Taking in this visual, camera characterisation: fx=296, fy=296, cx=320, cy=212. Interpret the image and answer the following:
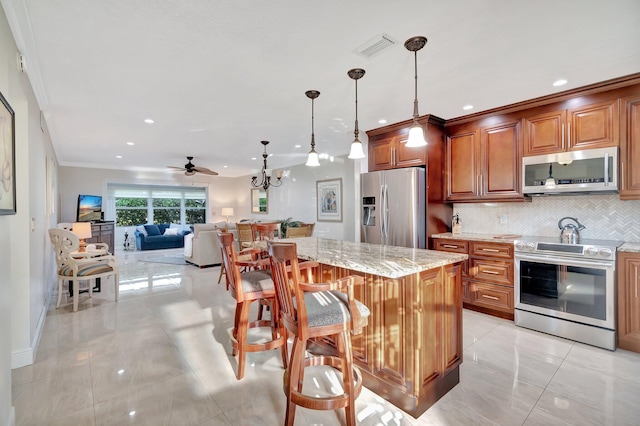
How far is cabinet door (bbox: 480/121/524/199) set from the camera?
3.48 m

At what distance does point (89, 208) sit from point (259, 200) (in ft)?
14.7

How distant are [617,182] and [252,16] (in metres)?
3.50

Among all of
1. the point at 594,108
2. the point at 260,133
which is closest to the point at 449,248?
the point at 594,108

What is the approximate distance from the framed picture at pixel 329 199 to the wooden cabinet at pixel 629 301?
448 centimetres

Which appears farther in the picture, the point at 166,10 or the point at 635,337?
the point at 635,337

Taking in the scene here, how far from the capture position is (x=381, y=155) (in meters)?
4.41

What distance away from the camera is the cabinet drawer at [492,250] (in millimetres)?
3303

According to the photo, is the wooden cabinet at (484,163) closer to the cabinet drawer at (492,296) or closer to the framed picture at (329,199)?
the cabinet drawer at (492,296)

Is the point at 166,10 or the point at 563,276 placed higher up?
the point at 166,10

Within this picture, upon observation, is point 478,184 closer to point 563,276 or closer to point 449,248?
point 449,248

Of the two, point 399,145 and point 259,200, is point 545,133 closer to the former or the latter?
point 399,145

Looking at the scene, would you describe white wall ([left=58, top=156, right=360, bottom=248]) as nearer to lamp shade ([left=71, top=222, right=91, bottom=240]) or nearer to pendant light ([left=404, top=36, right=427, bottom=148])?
pendant light ([left=404, top=36, right=427, bottom=148])

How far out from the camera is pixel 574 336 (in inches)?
112

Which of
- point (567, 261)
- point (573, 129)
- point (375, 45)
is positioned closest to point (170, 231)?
point (375, 45)
